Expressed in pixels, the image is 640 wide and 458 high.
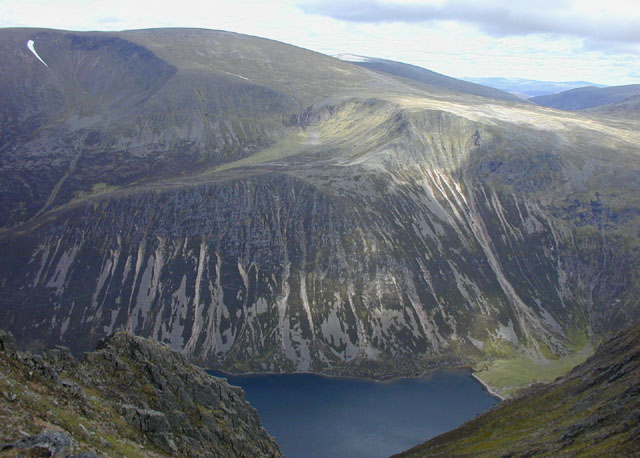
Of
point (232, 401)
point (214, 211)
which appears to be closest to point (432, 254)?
point (214, 211)

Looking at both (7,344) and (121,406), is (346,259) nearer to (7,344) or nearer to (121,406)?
(121,406)

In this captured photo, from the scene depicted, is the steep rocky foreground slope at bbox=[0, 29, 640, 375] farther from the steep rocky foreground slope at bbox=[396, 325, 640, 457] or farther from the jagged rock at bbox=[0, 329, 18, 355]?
the jagged rock at bbox=[0, 329, 18, 355]

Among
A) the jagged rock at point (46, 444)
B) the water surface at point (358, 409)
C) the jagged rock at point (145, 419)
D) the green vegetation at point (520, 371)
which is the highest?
the jagged rock at point (46, 444)

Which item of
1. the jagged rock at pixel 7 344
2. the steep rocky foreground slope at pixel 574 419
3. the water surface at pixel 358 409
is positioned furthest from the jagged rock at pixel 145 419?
the water surface at pixel 358 409

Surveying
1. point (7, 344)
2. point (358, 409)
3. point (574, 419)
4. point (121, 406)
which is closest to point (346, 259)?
point (358, 409)

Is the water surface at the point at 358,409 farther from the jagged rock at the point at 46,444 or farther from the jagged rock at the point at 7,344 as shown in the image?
the jagged rock at the point at 46,444

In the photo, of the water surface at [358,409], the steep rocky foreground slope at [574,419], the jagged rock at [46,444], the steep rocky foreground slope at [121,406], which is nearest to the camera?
the jagged rock at [46,444]

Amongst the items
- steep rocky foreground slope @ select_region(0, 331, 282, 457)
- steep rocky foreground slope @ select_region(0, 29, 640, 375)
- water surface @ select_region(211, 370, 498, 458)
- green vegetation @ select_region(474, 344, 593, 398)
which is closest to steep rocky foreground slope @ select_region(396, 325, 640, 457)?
water surface @ select_region(211, 370, 498, 458)
